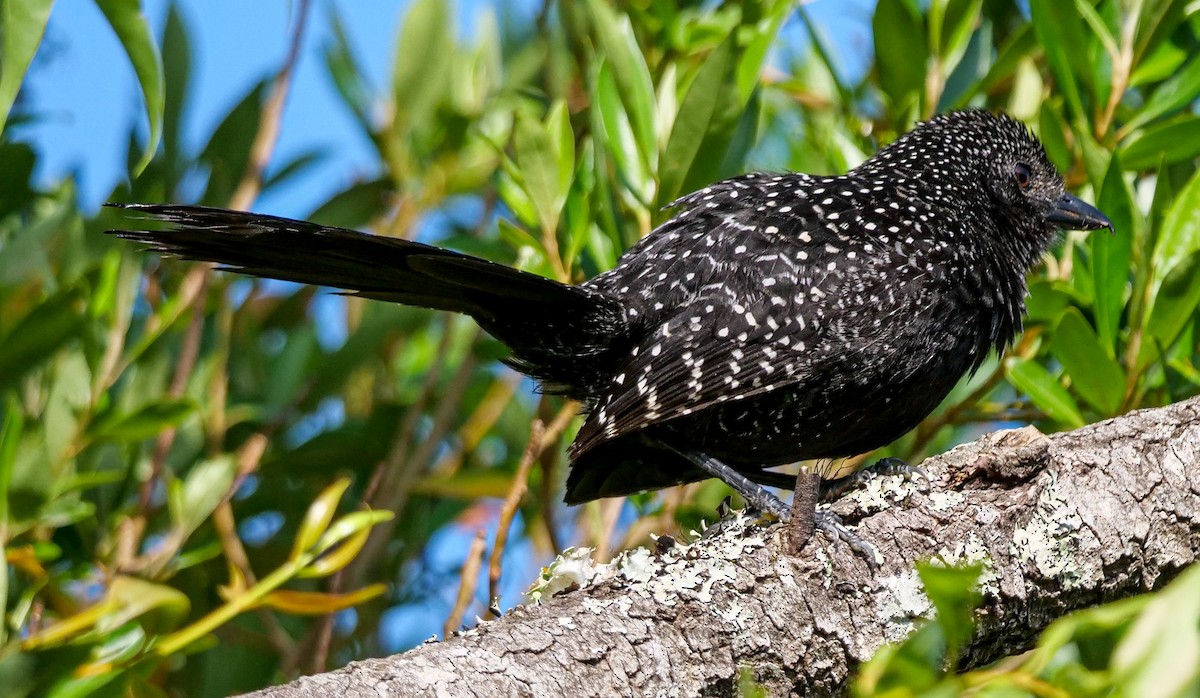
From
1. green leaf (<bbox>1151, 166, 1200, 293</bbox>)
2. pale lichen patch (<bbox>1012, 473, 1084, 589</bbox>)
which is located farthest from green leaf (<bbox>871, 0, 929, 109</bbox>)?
pale lichen patch (<bbox>1012, 473, 1084, 589</bbox>)

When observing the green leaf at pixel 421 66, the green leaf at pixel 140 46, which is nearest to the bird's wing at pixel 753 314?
the green leaf at pixel 421 66

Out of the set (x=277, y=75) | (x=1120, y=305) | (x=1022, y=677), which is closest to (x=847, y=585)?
(x=1022, y=677)

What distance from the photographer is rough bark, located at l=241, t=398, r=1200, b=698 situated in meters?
1.99

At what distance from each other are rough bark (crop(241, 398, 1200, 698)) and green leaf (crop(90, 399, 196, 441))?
111cm

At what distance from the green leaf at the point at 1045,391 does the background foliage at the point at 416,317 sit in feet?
0.05

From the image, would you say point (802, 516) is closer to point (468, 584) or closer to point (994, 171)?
point (468, 584)

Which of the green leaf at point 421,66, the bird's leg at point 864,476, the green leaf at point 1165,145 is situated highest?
the green leaf at point 421,66

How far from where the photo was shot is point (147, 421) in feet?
10.2

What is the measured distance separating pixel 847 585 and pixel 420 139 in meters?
2.60

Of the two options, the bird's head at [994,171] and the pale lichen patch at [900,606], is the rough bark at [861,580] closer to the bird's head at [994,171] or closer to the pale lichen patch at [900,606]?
the pale lichen patch at [900,606]

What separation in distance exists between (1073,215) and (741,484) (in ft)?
5.02

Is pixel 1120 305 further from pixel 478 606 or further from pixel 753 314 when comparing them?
pixel 478 606

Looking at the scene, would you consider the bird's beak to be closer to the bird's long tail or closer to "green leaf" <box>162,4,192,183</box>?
the bird's long tail

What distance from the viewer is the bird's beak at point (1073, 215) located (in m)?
3.87
